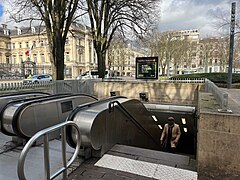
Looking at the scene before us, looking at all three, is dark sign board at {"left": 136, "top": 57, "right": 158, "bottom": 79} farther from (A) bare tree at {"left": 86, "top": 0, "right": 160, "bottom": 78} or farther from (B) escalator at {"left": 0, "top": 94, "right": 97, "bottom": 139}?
(B) escalator at {"left": 0, "top": 94, "right": 97, "bottom": 139}

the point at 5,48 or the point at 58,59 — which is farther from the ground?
the point at 5,48

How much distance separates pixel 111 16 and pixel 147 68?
6311 millimetres

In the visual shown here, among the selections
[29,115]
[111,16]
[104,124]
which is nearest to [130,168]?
[104,124]

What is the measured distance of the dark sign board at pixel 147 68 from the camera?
1334 cm

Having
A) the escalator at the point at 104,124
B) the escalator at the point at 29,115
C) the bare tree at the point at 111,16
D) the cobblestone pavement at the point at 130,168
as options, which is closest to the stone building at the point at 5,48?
the bare tree at the point at 111,16

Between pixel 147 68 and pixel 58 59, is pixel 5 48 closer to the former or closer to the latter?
pixel 58 59

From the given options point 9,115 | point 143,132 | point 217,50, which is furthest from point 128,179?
point 217,50

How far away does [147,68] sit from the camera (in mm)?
13617

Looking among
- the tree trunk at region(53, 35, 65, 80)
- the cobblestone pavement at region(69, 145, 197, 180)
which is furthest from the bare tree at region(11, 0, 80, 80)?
the cobblestone pavement at region(69, 145, 197, 180)

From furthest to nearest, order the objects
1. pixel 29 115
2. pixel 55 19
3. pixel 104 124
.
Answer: pixel 55 19, pixel 29 115, pixel 104 124

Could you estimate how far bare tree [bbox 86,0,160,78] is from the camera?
49.0ft

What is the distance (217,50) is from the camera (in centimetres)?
4297

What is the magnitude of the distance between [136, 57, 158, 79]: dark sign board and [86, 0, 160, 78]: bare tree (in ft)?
11.8

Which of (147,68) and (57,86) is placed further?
(147,68)
